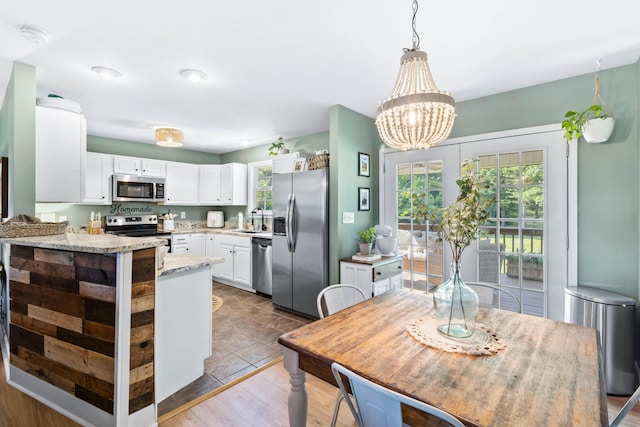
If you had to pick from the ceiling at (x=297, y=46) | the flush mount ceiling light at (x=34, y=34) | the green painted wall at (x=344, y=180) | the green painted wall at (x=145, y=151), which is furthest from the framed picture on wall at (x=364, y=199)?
the green painted wall at (x=145, y=151)

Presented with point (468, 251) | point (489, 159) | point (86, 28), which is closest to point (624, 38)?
point (489, 159)

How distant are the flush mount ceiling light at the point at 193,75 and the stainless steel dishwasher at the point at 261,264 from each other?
7.56 feet

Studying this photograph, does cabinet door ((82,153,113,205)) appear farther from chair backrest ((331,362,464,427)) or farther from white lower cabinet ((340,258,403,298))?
chair backrest ((331,362,464,427))

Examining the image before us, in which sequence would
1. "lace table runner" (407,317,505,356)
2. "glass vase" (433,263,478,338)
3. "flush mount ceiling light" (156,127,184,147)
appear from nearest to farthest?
"lace table runner" (407,317,505,356) < "glass vase" (433,263,478,338) < "flush mount ceiling light" (156,127,184,147)

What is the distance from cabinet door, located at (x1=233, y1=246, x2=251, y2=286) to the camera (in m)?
4.62

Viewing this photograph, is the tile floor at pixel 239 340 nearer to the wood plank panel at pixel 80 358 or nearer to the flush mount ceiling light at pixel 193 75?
the wood plank panel at pixel 80 358

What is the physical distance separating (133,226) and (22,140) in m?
2.92

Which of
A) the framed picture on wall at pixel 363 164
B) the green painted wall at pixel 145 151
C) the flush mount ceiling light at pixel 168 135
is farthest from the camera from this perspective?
the green painted wall at pixel 145 151

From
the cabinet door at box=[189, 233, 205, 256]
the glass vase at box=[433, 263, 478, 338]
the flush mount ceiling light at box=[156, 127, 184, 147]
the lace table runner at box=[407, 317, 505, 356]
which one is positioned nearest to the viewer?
the lace table runner at box=[407, 317, 505, 356]

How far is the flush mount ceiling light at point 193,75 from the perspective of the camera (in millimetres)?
2523

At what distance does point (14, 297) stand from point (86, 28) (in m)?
1.93

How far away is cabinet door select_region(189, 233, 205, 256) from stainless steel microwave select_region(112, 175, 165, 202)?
831 millimetres

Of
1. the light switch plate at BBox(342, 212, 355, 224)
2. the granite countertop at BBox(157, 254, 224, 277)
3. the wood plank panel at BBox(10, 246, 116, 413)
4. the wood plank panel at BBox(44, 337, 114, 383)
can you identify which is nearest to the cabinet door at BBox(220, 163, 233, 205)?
the light switch plate at BBox(342, 212, 355, 224)

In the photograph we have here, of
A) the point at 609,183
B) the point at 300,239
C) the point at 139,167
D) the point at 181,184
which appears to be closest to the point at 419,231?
the point at 300,239
